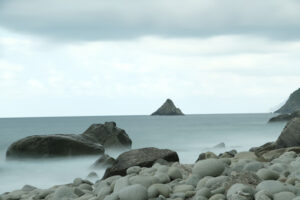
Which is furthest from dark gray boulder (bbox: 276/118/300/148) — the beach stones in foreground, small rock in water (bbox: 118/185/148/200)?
small rock in water (bbox: 118/185/148/200)

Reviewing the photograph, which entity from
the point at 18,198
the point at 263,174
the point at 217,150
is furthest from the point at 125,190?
the point at 217,150

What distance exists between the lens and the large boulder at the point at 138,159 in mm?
7672

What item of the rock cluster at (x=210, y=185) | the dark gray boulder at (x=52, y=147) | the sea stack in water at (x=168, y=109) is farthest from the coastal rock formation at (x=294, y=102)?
the rock cluster at (x=210, y=185)

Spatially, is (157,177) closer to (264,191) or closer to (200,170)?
(200,170)

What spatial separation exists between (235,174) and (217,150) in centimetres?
1526

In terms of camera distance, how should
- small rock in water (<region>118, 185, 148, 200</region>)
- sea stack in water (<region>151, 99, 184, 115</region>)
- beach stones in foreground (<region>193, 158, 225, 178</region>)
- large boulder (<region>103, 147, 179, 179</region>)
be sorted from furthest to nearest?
sea stack in water (<region>151, 99, 184, 115</region>) < large boulder (<region>103, 147, 179, 179</region>) < beach stones in foreground (<region>193, 158, 225, 178</region>) < small rock in water (<region>118, 185, 148, 200</region>)

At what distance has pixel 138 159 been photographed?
25.6 ft

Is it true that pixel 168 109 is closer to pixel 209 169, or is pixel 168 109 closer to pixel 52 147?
pixel 52 147

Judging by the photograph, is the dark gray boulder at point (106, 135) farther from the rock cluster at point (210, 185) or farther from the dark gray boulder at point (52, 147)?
the rock cluster at point (210, 185)

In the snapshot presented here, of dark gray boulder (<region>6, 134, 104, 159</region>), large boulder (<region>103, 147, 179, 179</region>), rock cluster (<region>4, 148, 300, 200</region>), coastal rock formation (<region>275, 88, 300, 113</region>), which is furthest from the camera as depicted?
coastal rock formation (<region>275, 88, 300, 113</region>)

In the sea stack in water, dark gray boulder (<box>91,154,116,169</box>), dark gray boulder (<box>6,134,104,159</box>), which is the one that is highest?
the sea stack in water

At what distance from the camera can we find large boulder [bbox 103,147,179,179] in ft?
25.2

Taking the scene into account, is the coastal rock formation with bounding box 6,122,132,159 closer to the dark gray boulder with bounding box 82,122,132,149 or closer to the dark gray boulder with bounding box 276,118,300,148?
the dark gray boulder with bounding box 82,122,132,149

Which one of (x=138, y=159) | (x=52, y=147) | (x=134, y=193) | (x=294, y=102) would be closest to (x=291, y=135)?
(x=138, y=159)
